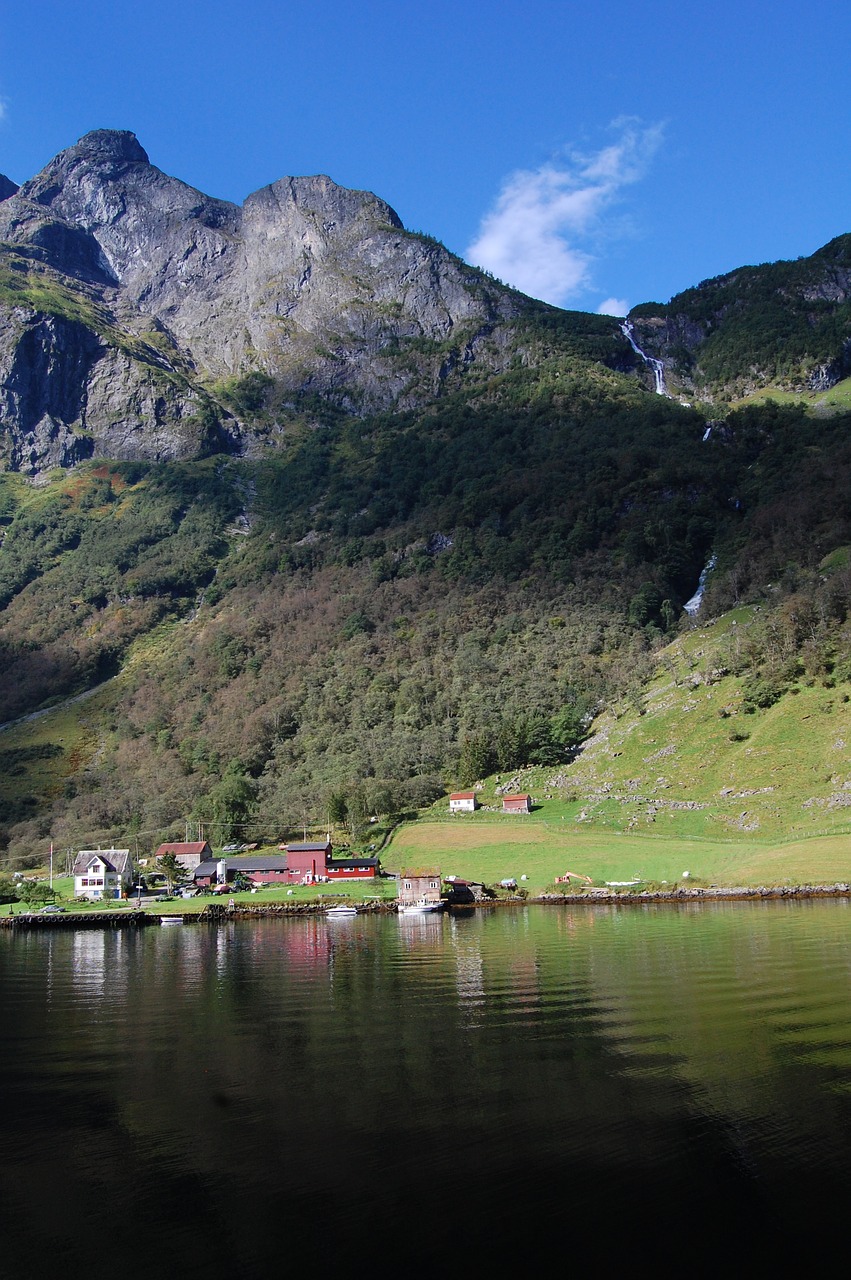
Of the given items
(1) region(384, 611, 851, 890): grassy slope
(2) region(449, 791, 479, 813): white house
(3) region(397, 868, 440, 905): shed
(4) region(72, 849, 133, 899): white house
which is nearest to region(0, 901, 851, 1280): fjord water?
(1) region(384, 611, 851, 890): grassy slope

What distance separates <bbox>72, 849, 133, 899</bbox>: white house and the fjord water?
217 ft

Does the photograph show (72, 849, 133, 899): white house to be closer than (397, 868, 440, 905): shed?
No

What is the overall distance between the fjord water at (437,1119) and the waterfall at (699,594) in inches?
4980

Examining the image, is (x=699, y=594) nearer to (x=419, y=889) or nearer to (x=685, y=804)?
(x=685, y=804)

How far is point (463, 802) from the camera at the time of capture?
366 ft

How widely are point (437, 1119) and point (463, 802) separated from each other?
90.2 meters

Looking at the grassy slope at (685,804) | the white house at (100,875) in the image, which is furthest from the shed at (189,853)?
the grassy slope at (685,804)

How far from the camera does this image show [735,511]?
Answer: 7721 inches

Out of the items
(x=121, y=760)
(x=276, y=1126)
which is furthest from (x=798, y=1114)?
(x=121, y=760)

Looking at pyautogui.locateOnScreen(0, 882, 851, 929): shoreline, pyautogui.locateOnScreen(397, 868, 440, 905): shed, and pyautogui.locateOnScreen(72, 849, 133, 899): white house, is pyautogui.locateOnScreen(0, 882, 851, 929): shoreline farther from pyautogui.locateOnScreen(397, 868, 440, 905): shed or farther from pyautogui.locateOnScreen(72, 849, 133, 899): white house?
pyautogui.locateOnScreen(72, 849, 133, 899): white house

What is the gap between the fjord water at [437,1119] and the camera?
16.0 meters

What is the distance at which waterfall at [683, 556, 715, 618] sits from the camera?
164 metres

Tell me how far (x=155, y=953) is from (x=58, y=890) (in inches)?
2208

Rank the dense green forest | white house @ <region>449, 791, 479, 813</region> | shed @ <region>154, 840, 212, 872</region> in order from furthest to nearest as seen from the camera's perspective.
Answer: the dense green forest, shed @ <region>154, 840, 212, 872</region>, white house @ <region>449, 791, 479, 813</region>
